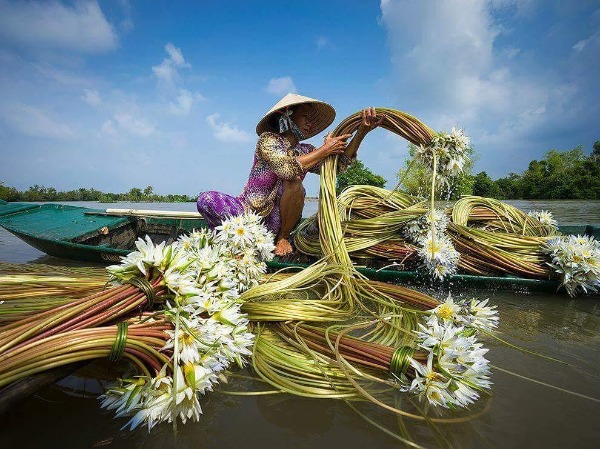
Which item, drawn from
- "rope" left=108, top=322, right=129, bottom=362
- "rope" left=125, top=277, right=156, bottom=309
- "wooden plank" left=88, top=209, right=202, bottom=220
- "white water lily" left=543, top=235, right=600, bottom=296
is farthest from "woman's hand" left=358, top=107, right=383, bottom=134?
"wooden plank" left=88, top=209, right=202, bottom=220

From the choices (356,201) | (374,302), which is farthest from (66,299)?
(356,201)

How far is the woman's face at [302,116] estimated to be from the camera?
353 cm

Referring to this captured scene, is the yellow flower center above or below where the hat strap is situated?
below

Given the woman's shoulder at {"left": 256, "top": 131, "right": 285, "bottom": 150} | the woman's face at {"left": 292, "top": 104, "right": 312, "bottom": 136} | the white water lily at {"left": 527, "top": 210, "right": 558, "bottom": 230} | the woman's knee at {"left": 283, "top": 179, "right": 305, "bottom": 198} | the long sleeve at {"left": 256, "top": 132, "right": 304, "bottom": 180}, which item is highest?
the woman's face at {"left": 292, "top": 104, "right": 312, "bottom": 136}

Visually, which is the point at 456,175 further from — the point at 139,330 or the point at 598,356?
the point at 139,330

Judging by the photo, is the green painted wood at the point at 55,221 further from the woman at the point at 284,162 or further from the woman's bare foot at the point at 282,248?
the woman's bare foot at the point at 282,248

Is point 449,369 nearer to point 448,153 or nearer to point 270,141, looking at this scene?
point 448,153

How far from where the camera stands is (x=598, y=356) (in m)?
1.79

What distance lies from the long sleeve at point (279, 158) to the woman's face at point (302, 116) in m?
0.39

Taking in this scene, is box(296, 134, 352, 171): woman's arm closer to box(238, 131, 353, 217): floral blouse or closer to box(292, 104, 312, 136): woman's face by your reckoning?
box(238, 131, 353, 217): floral blouse

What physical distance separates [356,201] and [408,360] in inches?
98.5

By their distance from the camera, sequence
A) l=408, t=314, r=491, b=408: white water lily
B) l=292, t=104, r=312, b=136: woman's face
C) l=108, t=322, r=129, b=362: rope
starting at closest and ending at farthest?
l=108, t=322, r=129, b=362: rope
l=408, t=314, r=491, b=408: white water lily
l=292, t=104, r=312, b=136: woman's face

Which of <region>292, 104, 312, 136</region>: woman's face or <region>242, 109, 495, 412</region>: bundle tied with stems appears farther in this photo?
<region>292, 104, 312, 136</region>: woman's face

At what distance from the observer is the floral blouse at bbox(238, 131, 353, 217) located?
3.22 m
